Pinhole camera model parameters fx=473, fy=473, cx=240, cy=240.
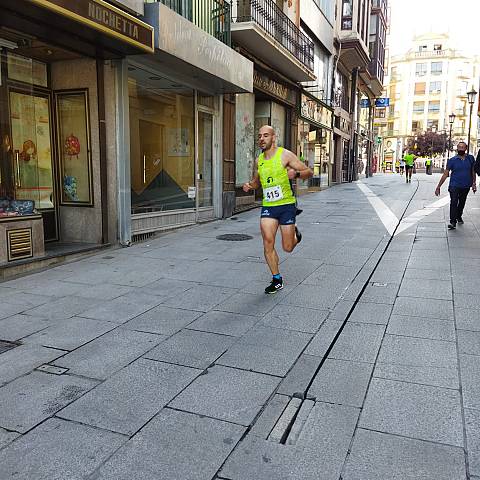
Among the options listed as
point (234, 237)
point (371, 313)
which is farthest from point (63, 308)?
point (234, 237)

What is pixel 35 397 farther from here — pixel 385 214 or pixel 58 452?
pixel 385 214

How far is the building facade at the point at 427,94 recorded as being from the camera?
85188 millimetres

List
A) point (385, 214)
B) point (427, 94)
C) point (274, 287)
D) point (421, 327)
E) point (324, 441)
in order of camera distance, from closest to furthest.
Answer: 1. point (324, 441)
2. point (421, 327)
3. point (274, 287)
4. point (385, 214)
5. point (427, 94)

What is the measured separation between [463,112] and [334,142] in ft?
Answer: 226

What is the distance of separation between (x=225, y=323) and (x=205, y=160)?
8.06 meters

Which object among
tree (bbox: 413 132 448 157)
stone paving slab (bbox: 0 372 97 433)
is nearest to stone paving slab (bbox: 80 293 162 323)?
stone paving slab (bbox: 0 372 97 433)

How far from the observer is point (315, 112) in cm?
2156

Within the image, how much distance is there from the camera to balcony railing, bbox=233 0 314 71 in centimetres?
1224

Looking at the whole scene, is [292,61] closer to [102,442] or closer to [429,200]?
[429,200]

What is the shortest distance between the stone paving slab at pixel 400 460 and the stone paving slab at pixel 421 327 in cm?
171

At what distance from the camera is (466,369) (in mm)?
3486

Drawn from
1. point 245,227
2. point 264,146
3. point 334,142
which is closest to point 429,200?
point 245,227

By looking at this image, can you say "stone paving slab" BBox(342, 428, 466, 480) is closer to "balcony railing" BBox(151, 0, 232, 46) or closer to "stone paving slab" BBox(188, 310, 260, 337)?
"stone paving slab" BBox(188, 310, 260, 337)

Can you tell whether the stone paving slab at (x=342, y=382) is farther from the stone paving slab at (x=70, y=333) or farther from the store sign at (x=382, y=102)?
the store sign at (x=382, y=102)
